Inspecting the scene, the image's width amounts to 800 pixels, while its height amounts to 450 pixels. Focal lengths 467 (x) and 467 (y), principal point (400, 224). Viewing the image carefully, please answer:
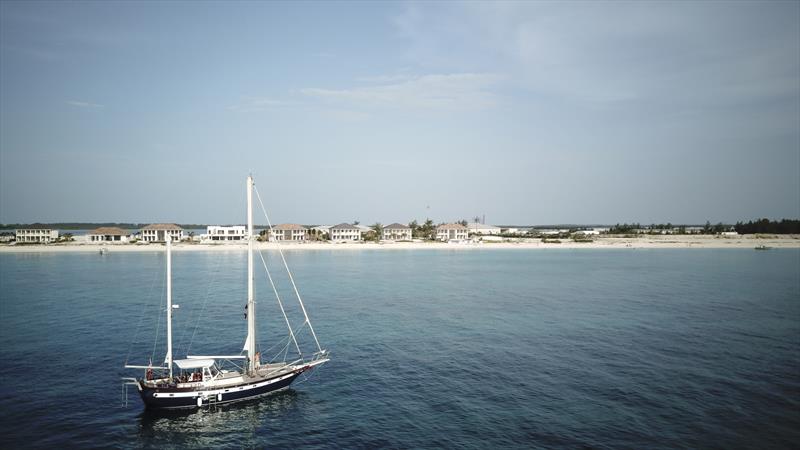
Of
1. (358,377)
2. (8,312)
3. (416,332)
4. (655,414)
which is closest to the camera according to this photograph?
(655,414)

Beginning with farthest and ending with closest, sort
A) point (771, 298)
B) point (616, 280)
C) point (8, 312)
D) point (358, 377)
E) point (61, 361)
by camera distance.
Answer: point (616, 280), point (771, 298), point (8, 312), point (61, 361), point (358, 377)

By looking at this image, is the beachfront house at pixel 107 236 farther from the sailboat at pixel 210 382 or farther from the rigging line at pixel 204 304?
the sailboat at pixel 210 382

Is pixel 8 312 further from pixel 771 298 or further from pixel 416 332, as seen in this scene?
pixel 771 298

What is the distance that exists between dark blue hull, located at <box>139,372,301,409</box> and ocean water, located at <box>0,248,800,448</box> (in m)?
0.75

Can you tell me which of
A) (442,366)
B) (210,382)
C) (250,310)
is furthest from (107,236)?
(442,366)

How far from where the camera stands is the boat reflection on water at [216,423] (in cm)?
2844

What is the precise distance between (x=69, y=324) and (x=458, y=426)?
1957 inches

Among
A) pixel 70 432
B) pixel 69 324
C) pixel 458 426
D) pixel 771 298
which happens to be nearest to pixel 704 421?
pixel 458 426

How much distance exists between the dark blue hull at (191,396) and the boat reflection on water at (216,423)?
1.38 feet

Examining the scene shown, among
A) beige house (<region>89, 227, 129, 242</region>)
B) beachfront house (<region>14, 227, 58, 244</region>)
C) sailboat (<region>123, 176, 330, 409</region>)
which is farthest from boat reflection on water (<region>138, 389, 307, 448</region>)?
beachfront house (<region>14, 227, 58, 244</region>)

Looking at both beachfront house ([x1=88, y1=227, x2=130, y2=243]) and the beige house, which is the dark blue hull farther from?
the beige house

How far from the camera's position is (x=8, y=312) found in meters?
62.2

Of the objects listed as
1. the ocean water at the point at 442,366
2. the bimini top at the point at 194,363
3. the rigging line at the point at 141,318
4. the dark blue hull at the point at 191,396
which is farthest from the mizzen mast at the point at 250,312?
the rigging line at the point at 141,318

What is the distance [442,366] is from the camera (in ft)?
136
